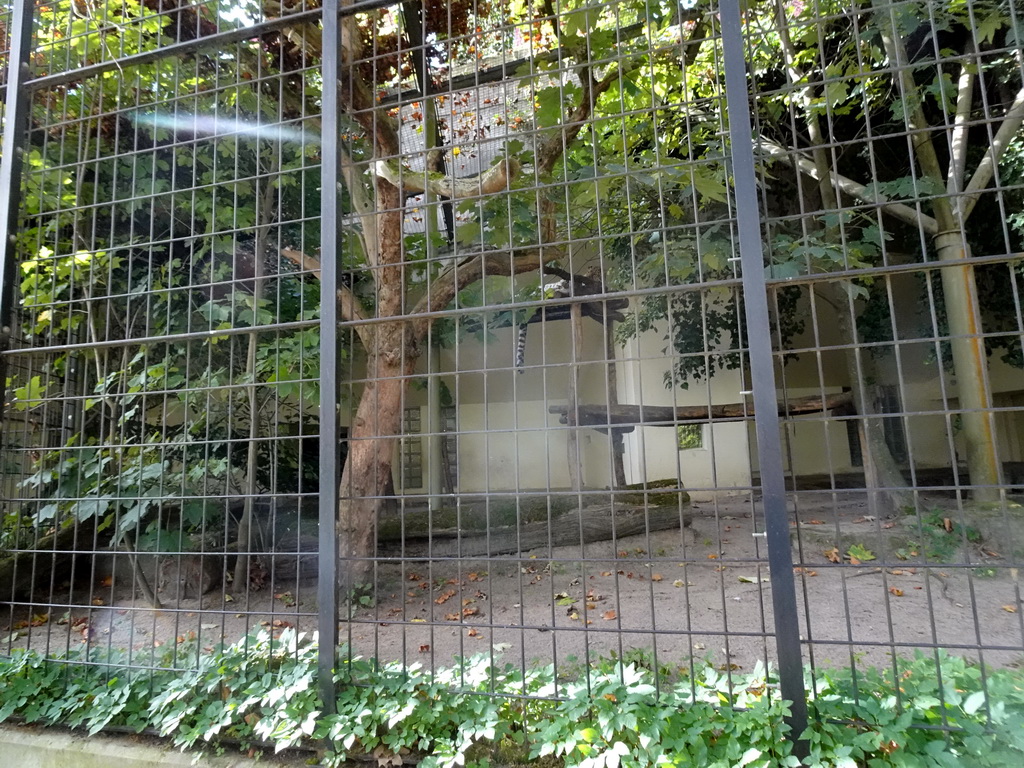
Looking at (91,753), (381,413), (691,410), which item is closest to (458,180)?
(381,413)

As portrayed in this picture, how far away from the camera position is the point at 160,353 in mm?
4922

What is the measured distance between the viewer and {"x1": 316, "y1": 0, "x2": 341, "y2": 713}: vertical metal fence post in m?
2.65

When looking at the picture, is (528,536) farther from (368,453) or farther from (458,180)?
(458,180)

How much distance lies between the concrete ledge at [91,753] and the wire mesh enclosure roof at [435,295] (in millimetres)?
361

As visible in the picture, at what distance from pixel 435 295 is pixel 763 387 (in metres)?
3.61

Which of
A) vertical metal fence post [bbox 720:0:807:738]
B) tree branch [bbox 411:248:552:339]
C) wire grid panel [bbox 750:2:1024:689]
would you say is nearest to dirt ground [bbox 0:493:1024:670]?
wire grid panel [bbox 750:2:1024:689]

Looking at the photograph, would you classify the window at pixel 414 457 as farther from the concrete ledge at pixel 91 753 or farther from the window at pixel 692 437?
the concrete ledge at pixel 91 753

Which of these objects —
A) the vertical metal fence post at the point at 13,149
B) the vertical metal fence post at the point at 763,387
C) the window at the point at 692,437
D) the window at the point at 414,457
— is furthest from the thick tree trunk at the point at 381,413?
the window at the point at 692,437

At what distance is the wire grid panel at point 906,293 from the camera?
240 centimetres

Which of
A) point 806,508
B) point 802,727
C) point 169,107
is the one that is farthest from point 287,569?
point 806,508

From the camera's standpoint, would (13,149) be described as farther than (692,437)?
No

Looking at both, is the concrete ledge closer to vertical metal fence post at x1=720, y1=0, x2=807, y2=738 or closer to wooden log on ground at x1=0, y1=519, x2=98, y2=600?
vertical metal fence post at x1=720, y1=0, x2=807, y2=738

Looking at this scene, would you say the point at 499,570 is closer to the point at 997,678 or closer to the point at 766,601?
the point at 766,601

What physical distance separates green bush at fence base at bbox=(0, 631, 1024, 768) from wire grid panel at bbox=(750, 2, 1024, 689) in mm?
216
